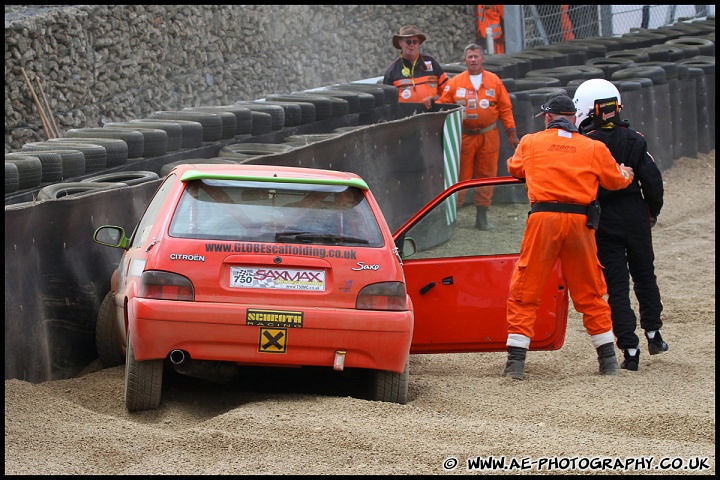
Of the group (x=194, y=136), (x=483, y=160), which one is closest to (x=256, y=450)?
(x=194, y=136)

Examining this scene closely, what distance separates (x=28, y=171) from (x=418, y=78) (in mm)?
7825

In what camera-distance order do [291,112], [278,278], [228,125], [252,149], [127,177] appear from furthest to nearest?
[291,112] → [228,125] → [252,149] → [127,177] → [278,278]

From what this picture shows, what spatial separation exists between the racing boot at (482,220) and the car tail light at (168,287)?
2.57 meters

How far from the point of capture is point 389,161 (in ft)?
43.3

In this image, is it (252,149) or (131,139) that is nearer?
(131,139)

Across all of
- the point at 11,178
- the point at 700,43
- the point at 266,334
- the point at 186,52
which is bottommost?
the point at 266,334

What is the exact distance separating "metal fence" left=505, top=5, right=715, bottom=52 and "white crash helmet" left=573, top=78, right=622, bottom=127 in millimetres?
20351

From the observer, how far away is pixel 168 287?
658cm

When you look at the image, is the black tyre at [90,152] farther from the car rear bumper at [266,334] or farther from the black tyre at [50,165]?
the car rear bumper at [266,334]

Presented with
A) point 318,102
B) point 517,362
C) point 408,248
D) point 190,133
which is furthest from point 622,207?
point 318,102

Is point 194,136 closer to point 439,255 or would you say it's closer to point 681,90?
point 439,255

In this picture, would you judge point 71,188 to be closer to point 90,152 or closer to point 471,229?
point 90,152

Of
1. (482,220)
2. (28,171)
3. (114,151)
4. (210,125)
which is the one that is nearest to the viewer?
(482,220)

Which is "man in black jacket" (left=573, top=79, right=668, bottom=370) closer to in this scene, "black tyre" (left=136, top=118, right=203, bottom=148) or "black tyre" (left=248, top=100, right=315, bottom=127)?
"black tyre" (left=136, top=118, right=203, bottom=148)
